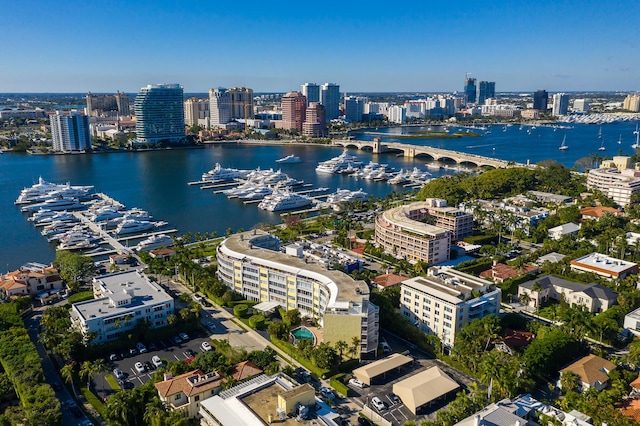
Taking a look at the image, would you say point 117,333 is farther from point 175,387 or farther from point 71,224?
point 71,224

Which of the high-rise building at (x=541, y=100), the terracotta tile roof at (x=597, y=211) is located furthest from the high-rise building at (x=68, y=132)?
the high-rise building at (x=541, y=100)

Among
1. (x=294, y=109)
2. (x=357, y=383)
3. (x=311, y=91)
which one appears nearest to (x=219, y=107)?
(x=294, y=109)

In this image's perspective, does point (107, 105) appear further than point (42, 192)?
Yes

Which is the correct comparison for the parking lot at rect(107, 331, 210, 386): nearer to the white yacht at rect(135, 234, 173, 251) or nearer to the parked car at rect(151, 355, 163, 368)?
the parked car at rect(151, 355, 163, 368)

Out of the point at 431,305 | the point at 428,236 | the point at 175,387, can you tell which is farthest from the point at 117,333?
the point at 428,236

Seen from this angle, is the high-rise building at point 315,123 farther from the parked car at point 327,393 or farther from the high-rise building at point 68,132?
the parked car at point 327,393

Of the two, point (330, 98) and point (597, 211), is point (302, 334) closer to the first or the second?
point (597, 211)

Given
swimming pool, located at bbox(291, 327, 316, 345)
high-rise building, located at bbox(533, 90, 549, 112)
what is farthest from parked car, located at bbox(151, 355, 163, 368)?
high-rise building, located at bbox(533, 90, 549, 112)
